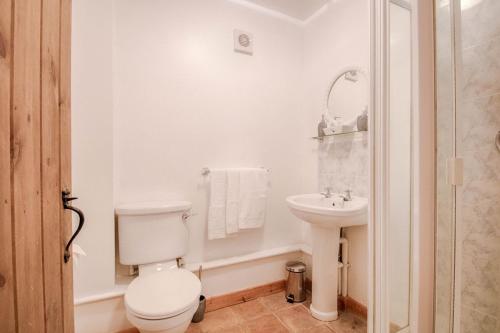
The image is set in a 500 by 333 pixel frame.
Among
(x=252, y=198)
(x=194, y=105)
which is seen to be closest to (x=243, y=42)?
(x=194, y=105)

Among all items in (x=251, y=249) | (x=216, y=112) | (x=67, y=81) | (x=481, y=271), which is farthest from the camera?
(x=251, y=249)

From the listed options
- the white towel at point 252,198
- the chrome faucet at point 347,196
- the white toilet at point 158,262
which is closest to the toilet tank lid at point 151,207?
the white toilet at point 158,262

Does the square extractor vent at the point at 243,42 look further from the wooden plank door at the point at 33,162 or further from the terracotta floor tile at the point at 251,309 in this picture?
the terracotta floor tile at the point at 251,309

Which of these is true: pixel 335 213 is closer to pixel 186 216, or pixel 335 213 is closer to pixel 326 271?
pixel 326 271

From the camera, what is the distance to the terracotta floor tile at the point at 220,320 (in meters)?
1.56

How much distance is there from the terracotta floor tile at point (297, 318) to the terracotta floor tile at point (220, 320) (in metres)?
0.31

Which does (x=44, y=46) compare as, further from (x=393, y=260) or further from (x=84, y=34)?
(x=393, y=260)

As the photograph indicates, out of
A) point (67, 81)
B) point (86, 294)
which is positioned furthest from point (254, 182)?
point (67, 81)

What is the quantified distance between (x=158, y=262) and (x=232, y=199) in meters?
0.68

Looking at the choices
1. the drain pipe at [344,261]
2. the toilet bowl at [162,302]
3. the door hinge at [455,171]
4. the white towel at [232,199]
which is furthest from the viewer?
the white towel at [232,199]

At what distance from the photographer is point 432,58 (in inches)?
38.9

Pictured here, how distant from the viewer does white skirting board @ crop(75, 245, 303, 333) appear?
1.39m

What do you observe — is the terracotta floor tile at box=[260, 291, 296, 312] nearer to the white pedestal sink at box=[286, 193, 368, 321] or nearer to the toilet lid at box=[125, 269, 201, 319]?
the white pedestal sink at box=[286, 193, 368, 321]

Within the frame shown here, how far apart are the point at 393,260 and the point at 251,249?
122 cm
